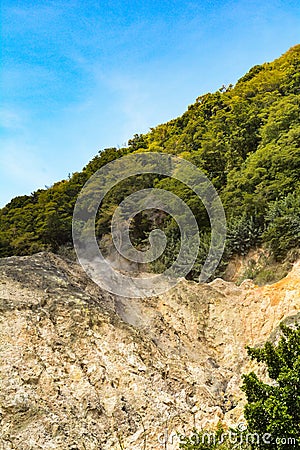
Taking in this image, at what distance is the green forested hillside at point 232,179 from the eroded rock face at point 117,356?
4077 mm

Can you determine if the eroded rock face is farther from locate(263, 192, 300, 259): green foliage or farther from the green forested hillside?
the green forested hillside

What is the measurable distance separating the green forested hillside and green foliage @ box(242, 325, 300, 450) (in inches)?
297

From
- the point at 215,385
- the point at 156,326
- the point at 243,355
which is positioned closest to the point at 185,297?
the point at 156,326

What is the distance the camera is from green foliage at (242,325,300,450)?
245 inches

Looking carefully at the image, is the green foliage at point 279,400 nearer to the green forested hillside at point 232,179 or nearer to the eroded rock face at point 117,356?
the eroded rock face at point 117,356

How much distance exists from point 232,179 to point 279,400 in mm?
15009

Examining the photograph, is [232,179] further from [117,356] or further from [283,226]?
[117,356]

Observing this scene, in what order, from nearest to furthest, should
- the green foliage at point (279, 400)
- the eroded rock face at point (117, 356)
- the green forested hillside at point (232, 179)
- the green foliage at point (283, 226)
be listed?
the green foliage at point (279, 400) → the eroded rock face at point (117, 356) → the green foliage at point (283, 226) → the green forested hillside at point (232, 179)

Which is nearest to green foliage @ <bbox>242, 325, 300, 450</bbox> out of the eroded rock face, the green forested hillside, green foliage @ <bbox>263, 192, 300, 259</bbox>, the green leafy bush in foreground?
the green leafy bush in foreground

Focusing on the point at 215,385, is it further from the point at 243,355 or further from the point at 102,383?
the point at 102,383

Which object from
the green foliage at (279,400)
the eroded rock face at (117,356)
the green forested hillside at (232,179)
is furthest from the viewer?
the green forested hillside at (232,179)

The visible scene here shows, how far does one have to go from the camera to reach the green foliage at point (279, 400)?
621 cm

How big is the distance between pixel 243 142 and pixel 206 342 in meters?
15.8

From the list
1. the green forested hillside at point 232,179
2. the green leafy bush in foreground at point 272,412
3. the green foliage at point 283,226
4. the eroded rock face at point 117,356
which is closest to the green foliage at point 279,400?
the green leafy bush in foreground at point 272,412
